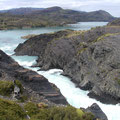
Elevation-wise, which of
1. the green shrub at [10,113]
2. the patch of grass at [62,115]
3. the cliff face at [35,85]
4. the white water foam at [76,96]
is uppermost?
the green shrub at [10,113]

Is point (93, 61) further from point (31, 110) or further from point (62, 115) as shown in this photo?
point (62, 115)

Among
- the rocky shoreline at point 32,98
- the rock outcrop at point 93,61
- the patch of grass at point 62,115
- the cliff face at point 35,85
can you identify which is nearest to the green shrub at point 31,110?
the rocky shoreline at point 32,98

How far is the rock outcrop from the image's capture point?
33.9 m

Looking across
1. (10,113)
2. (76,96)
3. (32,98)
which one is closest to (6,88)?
(32,98)

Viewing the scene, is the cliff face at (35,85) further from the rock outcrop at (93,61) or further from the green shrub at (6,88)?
the rock outcrop at (93,61)

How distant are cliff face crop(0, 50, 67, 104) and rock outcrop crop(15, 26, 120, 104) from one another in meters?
8.71

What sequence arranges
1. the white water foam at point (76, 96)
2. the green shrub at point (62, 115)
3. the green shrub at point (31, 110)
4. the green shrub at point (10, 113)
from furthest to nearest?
the white water foam at point (76, 96) < the green shrub at point (31, 110) < the green shrub at point (62, 115) < the green shrub at point (10, 113)

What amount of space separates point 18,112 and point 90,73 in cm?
2505

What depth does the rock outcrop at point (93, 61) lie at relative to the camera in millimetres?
33906

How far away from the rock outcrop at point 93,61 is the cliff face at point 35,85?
871 centimetres

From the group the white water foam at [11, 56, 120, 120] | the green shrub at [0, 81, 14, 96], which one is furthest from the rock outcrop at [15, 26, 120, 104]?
the green shrub at [0, 81, 14, 96]

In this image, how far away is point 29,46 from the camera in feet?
254

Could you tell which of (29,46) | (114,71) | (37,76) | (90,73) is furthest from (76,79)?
(29,46)

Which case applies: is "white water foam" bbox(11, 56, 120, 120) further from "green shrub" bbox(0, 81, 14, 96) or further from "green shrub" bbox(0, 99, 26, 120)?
"green shrub" bbox(0, 99, 26, 120)
